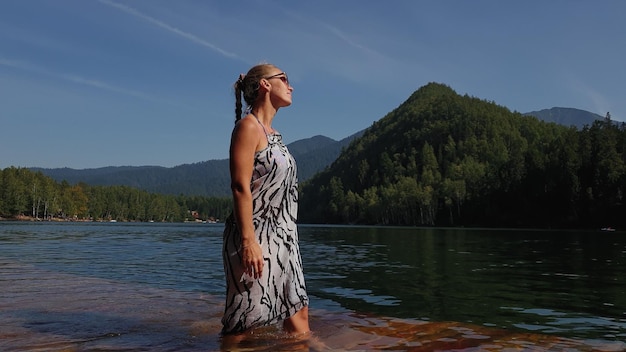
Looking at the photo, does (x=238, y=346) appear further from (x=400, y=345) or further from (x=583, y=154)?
(x=583, y=154)

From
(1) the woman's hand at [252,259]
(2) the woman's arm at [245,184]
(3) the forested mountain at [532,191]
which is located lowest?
(1) the woman's hand at [252,259]

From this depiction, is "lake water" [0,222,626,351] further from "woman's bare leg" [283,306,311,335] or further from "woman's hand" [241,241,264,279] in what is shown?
"woman's hand" [241,241,264,279]

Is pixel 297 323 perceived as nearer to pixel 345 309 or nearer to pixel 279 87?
pixel 279 87

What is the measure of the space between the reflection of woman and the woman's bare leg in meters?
0.08

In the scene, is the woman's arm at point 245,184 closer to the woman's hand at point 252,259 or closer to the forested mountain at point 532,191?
the woman's hand at point 252,259

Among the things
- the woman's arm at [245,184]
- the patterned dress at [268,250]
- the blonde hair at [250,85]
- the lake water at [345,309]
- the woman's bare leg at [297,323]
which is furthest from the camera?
the lake water at [345,309]

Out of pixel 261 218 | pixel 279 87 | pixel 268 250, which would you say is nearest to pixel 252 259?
pixel 268 250

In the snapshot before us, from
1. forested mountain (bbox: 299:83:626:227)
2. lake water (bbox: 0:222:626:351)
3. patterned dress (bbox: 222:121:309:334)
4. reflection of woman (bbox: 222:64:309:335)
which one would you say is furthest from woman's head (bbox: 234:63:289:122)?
forested mountain (bbox: 299:83:626:227)

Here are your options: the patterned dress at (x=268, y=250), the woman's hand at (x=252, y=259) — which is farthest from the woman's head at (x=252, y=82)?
the woman's hand at (x=252, y=259)

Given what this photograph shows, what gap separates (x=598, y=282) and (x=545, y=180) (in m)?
104

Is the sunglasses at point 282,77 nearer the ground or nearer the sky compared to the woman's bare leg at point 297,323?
nearer the sky

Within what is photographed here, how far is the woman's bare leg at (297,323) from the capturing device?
5.47 m

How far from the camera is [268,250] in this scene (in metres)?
5.02

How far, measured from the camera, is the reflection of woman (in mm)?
4703
